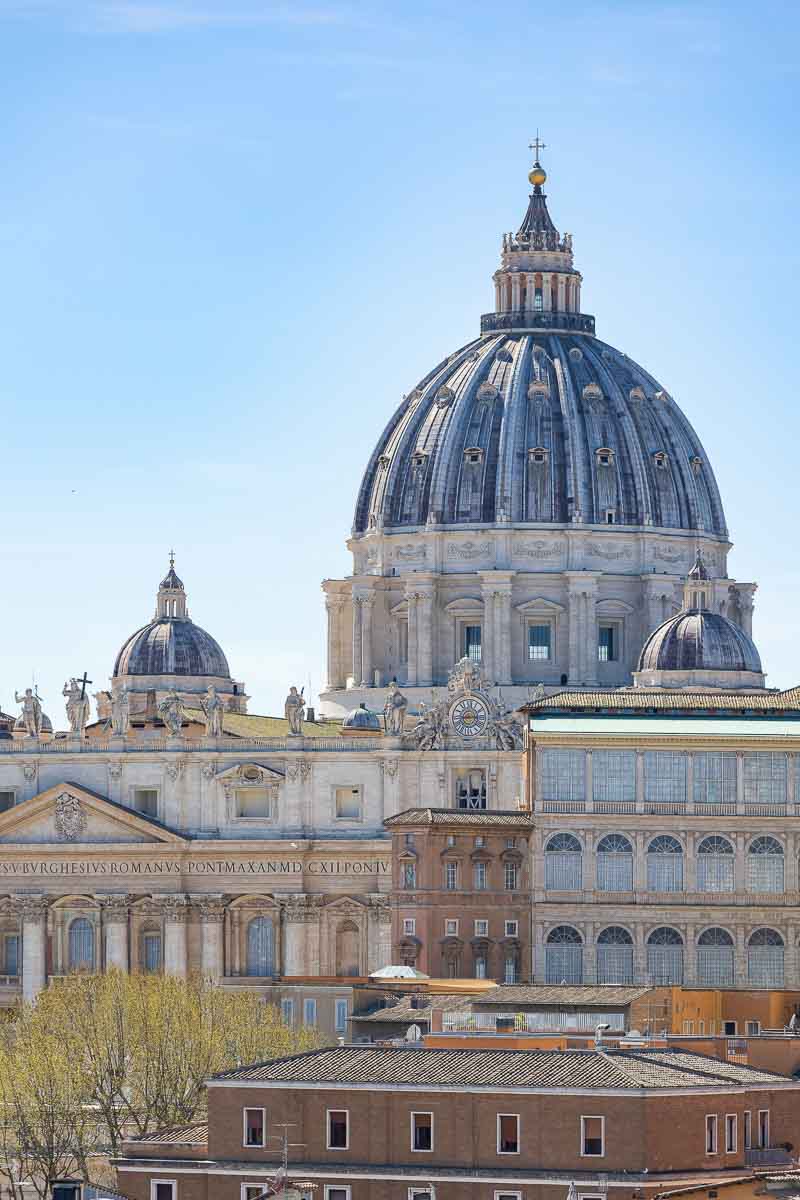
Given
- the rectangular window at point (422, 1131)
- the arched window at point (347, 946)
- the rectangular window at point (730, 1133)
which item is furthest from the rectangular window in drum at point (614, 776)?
the rectangular window at point (422, 1131)

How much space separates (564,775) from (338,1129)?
224 ft

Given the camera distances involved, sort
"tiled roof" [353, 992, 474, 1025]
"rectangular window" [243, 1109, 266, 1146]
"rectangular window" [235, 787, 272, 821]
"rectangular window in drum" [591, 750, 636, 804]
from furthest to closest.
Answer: "rectangular window" [235, 787, 272, 821]
"rectangular window in drum" [591, 750, 636, 804]
"tiled roof" [353, 992, 474, 1025]
"rectangular window" [243, 1109, 266, 1146]

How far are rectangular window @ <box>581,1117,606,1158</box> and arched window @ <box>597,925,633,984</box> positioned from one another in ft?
226

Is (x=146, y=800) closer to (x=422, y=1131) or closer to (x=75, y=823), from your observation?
(x=75, y=823)

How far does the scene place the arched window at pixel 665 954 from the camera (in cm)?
17212

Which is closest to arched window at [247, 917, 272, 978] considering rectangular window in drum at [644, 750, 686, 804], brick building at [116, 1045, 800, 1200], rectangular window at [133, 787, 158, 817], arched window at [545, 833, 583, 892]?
rectangular window at [133, 787, 158, 817]

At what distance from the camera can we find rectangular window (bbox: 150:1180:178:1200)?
346 feet

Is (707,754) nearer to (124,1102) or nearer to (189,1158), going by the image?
(124,1102)

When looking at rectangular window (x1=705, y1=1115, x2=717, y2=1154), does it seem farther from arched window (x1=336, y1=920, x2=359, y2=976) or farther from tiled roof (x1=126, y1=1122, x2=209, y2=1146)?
arched window (x1=336, y1=920, x2=359, y2=976)

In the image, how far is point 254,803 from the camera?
648ft

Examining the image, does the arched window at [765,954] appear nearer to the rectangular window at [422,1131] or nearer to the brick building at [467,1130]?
the brick building at [467,1130]

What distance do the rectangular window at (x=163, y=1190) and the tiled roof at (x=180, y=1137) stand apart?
203 cm

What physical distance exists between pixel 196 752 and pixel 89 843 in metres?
6.17

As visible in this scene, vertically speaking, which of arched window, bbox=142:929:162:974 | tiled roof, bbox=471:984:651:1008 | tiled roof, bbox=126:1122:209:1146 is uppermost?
arched window, bbox=142:929:162:974
